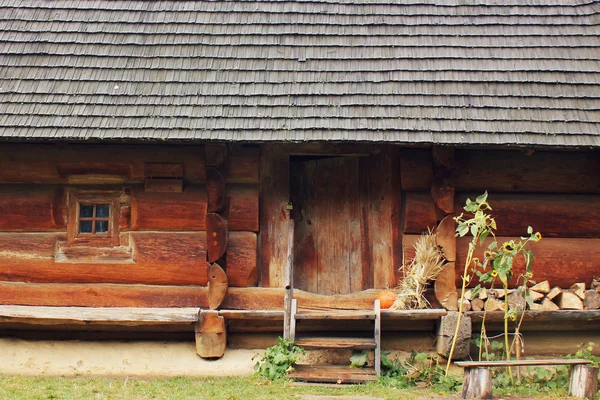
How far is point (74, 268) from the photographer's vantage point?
7121mm

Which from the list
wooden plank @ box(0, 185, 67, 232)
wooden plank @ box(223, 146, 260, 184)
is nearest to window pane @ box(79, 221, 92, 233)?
wooden plank @ box(0, 185, 67, 232)

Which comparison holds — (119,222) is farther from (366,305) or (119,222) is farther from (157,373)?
(366,305)

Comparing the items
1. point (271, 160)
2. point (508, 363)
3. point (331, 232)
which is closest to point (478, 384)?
point (508, 363)

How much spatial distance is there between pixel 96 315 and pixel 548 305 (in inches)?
184

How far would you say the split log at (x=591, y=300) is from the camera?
22.3 feet

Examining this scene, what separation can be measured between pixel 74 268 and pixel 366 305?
319 cm

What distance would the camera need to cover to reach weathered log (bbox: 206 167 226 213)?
6895 mm

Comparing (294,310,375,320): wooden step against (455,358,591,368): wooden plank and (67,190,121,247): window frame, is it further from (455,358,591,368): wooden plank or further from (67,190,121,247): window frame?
(67,190,121,247): window frame

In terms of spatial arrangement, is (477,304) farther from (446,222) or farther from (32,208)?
(32,208)

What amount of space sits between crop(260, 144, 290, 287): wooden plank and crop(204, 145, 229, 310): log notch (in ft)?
1.69

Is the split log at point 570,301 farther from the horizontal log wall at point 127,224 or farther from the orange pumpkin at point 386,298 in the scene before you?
the horizontal log wall at point 127,224

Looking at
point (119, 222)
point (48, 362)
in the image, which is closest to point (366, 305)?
Result: point (119, 222)

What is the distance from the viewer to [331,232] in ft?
24.7

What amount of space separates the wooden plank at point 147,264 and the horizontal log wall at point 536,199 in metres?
1.80
